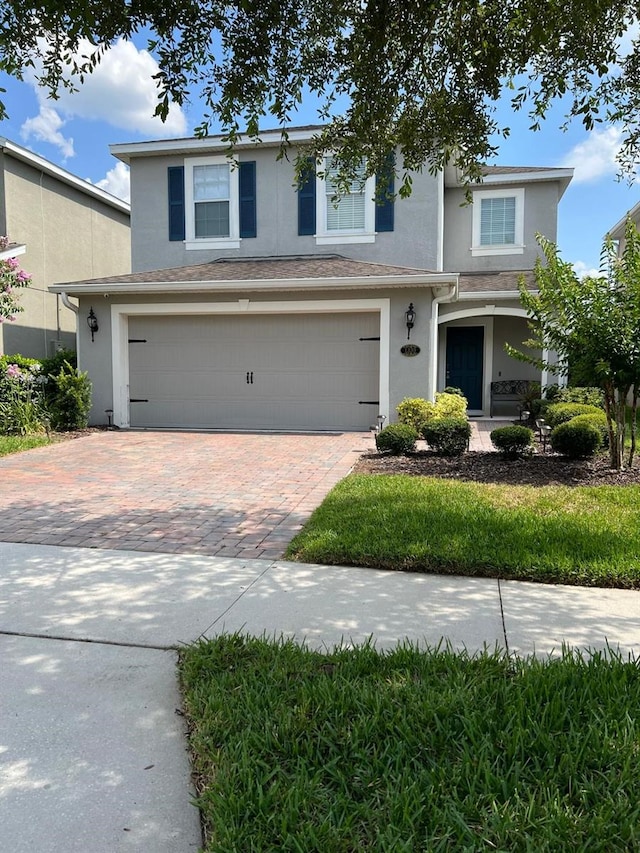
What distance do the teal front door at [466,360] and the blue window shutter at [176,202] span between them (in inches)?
286

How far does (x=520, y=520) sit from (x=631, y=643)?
2.14 m

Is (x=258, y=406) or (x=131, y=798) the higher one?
(x=258, y=406)

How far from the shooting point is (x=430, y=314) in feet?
38.4

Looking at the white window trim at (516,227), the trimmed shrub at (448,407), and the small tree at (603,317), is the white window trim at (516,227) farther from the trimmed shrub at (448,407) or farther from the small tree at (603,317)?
the small tree at (603,317)

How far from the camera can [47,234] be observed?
55.1ft

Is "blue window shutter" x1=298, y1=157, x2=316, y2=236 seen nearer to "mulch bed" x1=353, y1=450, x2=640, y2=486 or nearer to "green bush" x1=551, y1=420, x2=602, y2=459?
"mulch bed" x1=353, y1=450, x2=640, y2=486

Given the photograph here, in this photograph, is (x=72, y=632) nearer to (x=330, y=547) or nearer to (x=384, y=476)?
(x=330, y=547)

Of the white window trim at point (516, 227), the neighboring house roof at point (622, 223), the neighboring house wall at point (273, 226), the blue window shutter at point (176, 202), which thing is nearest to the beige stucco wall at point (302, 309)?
the neighboring house wall at point (273, 226)

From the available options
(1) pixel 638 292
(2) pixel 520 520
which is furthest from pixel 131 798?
(1) pixel 638 292

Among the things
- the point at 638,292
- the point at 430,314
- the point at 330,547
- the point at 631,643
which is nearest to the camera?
the point at 631,643

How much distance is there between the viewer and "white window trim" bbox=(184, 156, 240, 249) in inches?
564

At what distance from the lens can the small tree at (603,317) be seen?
733cm

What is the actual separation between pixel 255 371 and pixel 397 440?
476cm

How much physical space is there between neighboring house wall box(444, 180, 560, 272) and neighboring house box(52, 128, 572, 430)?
35 millimetres
